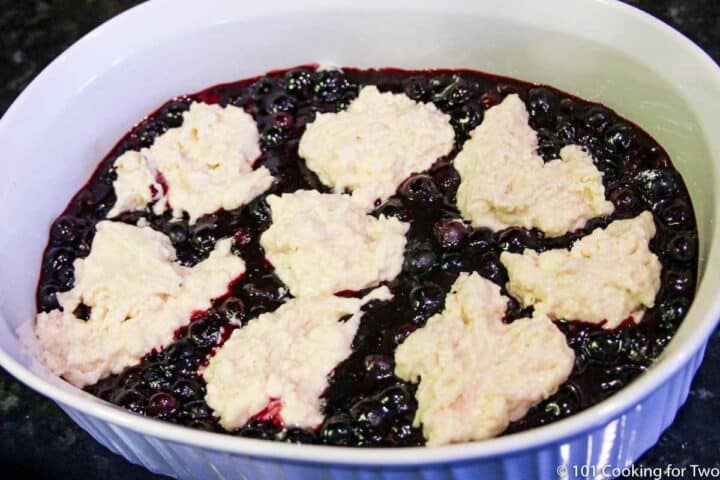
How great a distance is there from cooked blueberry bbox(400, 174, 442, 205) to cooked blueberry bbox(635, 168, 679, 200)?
0.39m

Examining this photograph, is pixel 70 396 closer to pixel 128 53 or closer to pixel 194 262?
pixel 194 262

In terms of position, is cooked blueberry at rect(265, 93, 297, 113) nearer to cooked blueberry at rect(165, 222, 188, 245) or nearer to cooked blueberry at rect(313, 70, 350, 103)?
cooked blueberry at rect(313, 70, 350, 103)

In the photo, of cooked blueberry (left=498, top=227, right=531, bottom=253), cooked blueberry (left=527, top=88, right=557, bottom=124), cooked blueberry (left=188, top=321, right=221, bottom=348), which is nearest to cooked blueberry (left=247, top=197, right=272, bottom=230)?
cooked blueberry (left=188, top=321, right=221, bottom=348)

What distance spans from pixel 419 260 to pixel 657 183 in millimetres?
473

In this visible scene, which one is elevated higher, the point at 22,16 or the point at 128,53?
the point at 128,53

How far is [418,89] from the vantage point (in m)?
1.94

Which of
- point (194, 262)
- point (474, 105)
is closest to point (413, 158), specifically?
point (474, 105)

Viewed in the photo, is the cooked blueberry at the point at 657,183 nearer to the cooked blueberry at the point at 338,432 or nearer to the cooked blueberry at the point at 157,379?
the cooked blueberry at the point at 338,432

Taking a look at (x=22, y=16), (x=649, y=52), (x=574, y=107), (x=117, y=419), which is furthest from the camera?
(x=22, y=16)

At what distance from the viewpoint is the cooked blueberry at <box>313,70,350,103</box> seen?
2.00 metres

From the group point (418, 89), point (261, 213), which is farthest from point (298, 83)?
point (261, 213)

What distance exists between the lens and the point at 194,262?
174cm

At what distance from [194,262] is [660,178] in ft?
2.97

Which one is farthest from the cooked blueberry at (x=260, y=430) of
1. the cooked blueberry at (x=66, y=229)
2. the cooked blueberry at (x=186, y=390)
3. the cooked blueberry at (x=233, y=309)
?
the cooked blueberry at (x=66, y=229)
